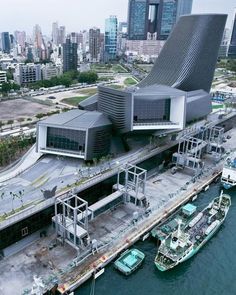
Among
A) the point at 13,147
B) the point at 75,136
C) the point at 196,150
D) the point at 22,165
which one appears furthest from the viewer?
the point at 196,150

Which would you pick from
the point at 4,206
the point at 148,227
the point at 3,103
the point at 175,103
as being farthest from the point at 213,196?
the point at 3,103

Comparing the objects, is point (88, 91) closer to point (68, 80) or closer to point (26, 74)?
point (68, 80)

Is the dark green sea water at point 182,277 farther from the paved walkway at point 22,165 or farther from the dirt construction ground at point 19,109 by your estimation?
the dirt construction ground at point 19,109

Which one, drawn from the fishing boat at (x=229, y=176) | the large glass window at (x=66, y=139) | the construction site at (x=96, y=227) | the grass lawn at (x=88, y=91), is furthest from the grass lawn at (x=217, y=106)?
the large glass window at (x=66, y=139)

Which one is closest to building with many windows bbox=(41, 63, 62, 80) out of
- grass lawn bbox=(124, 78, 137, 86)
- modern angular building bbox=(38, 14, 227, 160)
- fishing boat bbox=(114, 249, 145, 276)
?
grass lawn bbox=(124, 78, 137, 86)

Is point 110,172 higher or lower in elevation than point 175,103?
lower

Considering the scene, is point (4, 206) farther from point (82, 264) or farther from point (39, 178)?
point (82, 264)

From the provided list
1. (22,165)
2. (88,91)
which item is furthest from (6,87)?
(22,165)
